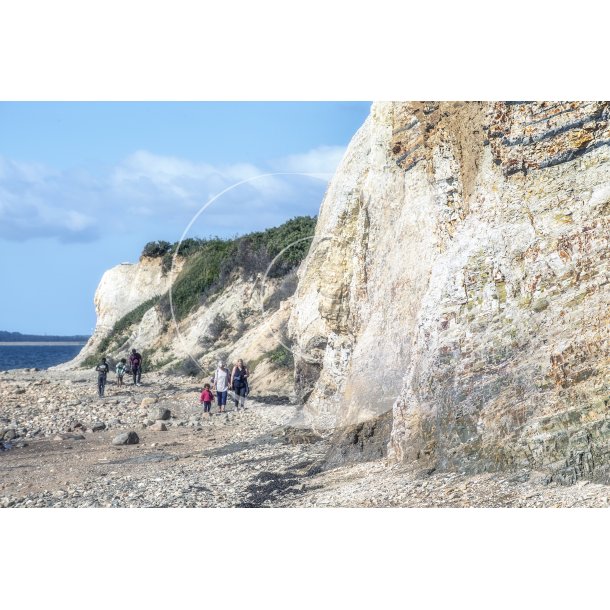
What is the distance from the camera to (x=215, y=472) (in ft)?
28.7

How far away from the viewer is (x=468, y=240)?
779 cm

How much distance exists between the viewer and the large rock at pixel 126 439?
10.0 m

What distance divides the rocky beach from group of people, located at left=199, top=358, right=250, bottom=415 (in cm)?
34

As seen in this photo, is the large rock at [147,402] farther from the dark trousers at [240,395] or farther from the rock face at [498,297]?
the rock face at [498,297]

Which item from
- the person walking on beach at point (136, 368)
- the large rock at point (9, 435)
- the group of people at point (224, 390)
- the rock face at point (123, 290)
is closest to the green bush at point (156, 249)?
the rock face at point (123, 290)

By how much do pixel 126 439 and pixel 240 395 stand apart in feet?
12.4

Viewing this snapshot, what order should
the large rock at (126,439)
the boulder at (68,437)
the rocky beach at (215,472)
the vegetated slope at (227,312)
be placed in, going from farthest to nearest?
the vegetated slope at (227,312)
the boulder at (68,437)
the large rock at (126,439)
the rocky beach at (215,472)

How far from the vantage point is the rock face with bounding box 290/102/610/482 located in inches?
275

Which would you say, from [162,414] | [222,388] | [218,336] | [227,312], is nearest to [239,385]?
[222,388]

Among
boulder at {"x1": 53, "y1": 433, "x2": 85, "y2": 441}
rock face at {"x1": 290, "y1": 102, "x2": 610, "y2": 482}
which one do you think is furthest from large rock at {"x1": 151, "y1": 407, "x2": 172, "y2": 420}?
rock face at {"x1": 290, "y1": 102, "x2": 610, "y2": 482}

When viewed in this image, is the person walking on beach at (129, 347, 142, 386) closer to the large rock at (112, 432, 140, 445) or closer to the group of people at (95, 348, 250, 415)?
the group of people at (95, 348, 250, 415)
